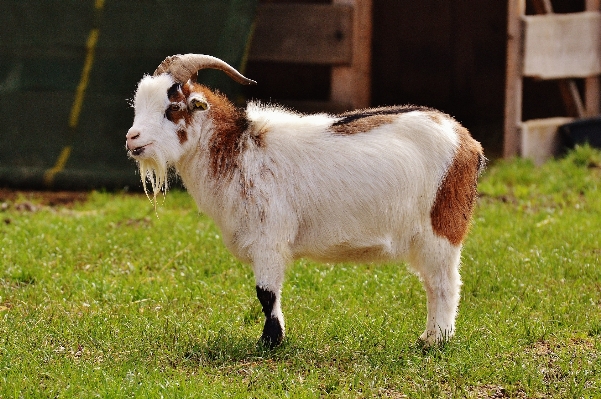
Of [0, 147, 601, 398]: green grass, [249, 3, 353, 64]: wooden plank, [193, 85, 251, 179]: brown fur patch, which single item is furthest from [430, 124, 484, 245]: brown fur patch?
[249, 3, 353, 64]: wooden plank

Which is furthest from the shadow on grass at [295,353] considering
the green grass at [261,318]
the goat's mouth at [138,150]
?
the goat's mouth at [138,150]

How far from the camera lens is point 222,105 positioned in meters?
5.72

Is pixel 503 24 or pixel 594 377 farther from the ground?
pixel 503 24

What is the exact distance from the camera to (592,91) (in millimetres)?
12273

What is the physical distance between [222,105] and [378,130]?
3.16 ft

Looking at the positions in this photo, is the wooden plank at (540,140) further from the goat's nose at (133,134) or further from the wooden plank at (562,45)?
the goat's nose at (133,134)

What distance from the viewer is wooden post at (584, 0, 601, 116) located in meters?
12.1

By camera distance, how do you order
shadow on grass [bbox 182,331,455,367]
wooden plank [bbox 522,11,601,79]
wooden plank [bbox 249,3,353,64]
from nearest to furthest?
1. shadow on grass [bbox 182,331,455,367]
2. wooden plank [bbox 249,3,353,64]
3. wooden plank [bbox 522,11,601,79]

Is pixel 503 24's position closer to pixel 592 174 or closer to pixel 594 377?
pixel 592 174

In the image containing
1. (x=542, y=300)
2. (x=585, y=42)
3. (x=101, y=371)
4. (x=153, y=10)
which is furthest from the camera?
(x=585, y=42)

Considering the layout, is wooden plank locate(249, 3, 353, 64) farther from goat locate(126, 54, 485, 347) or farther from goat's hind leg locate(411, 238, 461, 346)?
goat's hind leg locate(411, 238, 461, 346)

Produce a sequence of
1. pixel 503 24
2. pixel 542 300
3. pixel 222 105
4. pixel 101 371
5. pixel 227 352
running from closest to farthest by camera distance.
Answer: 1. pixel 101 371
2. pixel 227 352
3. pixel 222 105
4. pixel 542 300
5. pixel 503 24

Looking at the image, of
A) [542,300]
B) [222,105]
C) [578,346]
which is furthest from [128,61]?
[578,346]

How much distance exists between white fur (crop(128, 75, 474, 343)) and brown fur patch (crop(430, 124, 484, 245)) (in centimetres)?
4
